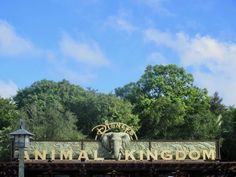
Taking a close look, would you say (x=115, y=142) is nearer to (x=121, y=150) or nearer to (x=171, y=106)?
(x=121, y=150)

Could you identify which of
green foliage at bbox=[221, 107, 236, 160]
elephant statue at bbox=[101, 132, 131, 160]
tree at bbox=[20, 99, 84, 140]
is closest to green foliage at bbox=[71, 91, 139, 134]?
tree at bbox=[20, 99, 84, 140]

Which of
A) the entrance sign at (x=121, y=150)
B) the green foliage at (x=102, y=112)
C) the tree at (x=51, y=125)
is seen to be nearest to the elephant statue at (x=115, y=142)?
the entrance sign at (x=121, y=150)

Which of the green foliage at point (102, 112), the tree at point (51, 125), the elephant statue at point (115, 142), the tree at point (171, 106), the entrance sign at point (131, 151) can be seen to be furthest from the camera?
the tree at point (171, 106)

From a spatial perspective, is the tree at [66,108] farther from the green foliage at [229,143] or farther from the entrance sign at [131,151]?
the entrance sign at [131,151]

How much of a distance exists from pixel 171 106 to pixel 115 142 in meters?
27.1

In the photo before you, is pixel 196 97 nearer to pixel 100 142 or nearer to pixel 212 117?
pixel 212 117

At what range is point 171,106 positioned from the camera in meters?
58.2

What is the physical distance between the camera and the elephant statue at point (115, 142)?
31.8 meters

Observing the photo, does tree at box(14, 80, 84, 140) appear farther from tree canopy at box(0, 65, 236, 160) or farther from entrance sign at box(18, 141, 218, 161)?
entrance sign at box(18, 141, 218, 161)

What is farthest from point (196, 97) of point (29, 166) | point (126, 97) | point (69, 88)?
point (29, 166)

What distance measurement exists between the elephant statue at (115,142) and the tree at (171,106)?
24.6 metres

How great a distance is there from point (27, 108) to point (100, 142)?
82.8ft

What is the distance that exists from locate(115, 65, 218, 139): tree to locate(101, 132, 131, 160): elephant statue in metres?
24.6

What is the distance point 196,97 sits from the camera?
63094 mm
